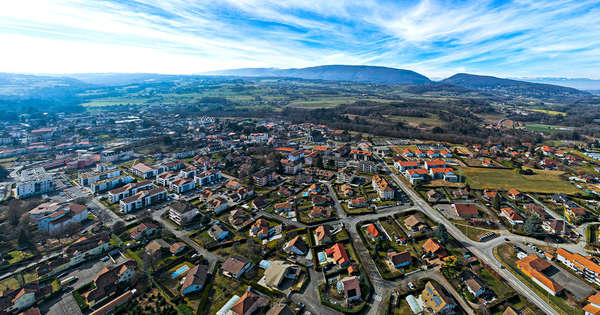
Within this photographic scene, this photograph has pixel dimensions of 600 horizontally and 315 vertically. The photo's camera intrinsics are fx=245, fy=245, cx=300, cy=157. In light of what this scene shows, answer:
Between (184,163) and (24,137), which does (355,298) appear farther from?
(24,137)

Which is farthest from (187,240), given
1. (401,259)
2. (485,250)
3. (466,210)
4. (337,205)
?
(466,210)

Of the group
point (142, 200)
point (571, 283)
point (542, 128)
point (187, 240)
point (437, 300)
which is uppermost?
point (542, 128)

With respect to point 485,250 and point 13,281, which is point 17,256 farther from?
point 485,250

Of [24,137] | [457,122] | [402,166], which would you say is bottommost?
[24,137]

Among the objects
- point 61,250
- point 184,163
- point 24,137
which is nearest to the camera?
point 61,250

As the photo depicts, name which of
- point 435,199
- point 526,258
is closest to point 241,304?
point 526,258

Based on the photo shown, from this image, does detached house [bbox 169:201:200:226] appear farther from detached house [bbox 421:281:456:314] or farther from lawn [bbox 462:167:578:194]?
lawn [bbox 462:167:578:194]
